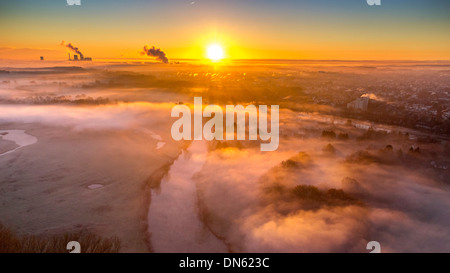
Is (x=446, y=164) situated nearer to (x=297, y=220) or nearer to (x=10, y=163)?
(x=297, y=220)

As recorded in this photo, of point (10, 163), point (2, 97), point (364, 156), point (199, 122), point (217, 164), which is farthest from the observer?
point (2, 97)

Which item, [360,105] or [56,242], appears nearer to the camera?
[56,242]

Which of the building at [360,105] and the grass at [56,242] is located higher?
the building at [360,105]

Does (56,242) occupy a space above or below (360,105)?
below

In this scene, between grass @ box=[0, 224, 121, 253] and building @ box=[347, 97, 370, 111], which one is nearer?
grass @ box=[0, 224, 121, 253]

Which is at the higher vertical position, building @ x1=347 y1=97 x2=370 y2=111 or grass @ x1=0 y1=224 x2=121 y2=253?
building @ x1=347 y1=97 x2=370 y2=111

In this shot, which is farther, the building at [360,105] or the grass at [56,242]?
the building at [360,105]
